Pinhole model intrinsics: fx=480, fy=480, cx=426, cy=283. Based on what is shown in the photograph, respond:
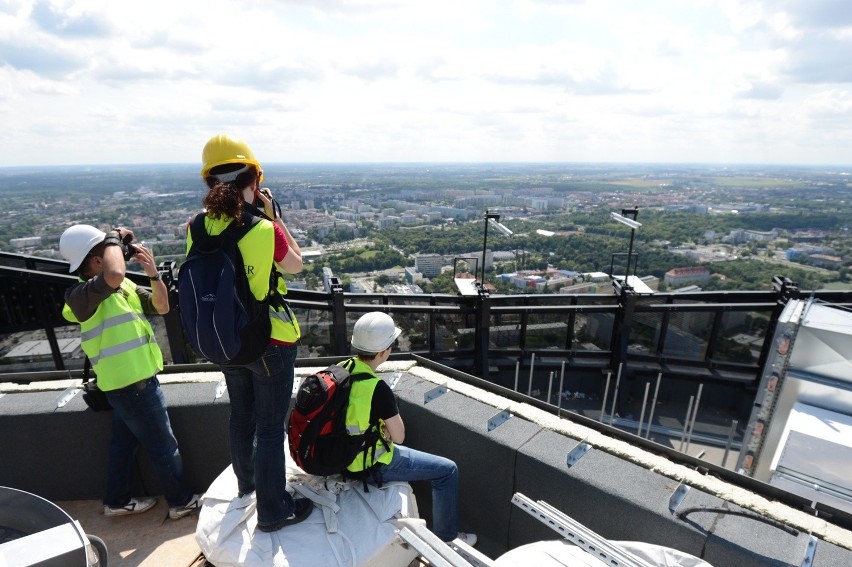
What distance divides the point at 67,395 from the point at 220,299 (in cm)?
187

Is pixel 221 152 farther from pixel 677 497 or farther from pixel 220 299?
pixel 677 497

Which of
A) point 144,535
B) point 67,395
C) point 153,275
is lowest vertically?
point 144,535

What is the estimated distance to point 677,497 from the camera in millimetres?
2098

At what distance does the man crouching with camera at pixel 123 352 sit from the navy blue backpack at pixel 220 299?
81 cm

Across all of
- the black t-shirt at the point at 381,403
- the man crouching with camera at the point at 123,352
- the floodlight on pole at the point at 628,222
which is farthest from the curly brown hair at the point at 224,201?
the floodlight on pole at the point at 628,222

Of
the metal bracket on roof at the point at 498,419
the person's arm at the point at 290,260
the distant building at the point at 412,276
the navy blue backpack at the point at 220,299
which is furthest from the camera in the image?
the distant building at the point at 412,276

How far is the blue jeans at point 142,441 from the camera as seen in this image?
2.80 meters

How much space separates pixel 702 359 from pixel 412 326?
13.9 feet

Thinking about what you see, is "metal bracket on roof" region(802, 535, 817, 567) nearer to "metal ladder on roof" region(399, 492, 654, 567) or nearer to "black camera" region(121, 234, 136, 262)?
"metal ladder on roof" region(399, 492, 654, 567)

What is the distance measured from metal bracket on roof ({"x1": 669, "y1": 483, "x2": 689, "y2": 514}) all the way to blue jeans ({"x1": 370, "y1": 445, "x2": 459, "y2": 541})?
1.04 metres

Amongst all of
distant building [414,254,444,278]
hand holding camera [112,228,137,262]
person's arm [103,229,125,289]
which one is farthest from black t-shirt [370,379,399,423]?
distant building [414,254,444,278]

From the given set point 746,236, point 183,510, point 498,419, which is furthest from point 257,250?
point 746,236

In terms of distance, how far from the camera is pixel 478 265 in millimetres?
7191

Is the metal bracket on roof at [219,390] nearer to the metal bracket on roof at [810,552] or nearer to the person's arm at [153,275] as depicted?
the person's arm at [153,275]
